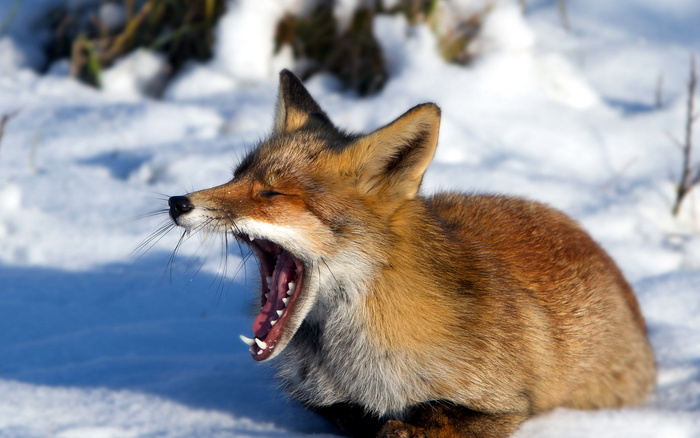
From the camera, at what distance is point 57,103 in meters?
6.26

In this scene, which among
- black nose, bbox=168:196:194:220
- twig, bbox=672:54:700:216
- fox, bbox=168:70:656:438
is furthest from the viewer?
twig, bbox=672:54:700:216

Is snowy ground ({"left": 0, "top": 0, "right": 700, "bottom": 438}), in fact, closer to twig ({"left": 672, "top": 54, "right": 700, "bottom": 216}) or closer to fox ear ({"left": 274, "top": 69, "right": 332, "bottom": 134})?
twig ({"left": 672, "top": 54, "right": 700, "bottom": 216})

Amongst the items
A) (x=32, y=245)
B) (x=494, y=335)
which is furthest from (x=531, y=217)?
(x=32, y=245)

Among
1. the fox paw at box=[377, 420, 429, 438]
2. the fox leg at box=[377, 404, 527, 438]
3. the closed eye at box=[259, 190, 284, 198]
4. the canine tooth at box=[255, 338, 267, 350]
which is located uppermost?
the closed eye at box=[259, 190, 284, 198]

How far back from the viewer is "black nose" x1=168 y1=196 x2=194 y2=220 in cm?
267

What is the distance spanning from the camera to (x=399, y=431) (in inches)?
110

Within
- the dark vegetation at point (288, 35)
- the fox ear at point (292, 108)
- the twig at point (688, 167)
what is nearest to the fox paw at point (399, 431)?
the fox ear at point (292, 108)

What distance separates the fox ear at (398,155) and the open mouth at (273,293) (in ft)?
1.30

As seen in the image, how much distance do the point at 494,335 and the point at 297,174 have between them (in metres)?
0.96

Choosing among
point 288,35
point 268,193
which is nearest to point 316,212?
point 268,193

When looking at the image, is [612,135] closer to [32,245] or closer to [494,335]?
[494,335]

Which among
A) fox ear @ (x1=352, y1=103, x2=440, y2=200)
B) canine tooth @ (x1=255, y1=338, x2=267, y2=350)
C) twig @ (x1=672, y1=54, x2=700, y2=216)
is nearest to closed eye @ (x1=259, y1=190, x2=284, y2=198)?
fox ear @ (x1=352, y1=103, x2=440, y2=200)

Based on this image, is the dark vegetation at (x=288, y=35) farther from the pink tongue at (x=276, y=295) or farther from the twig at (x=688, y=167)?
the pink tongue at (x=276, y=295)

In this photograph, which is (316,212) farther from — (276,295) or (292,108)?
(292,108)
